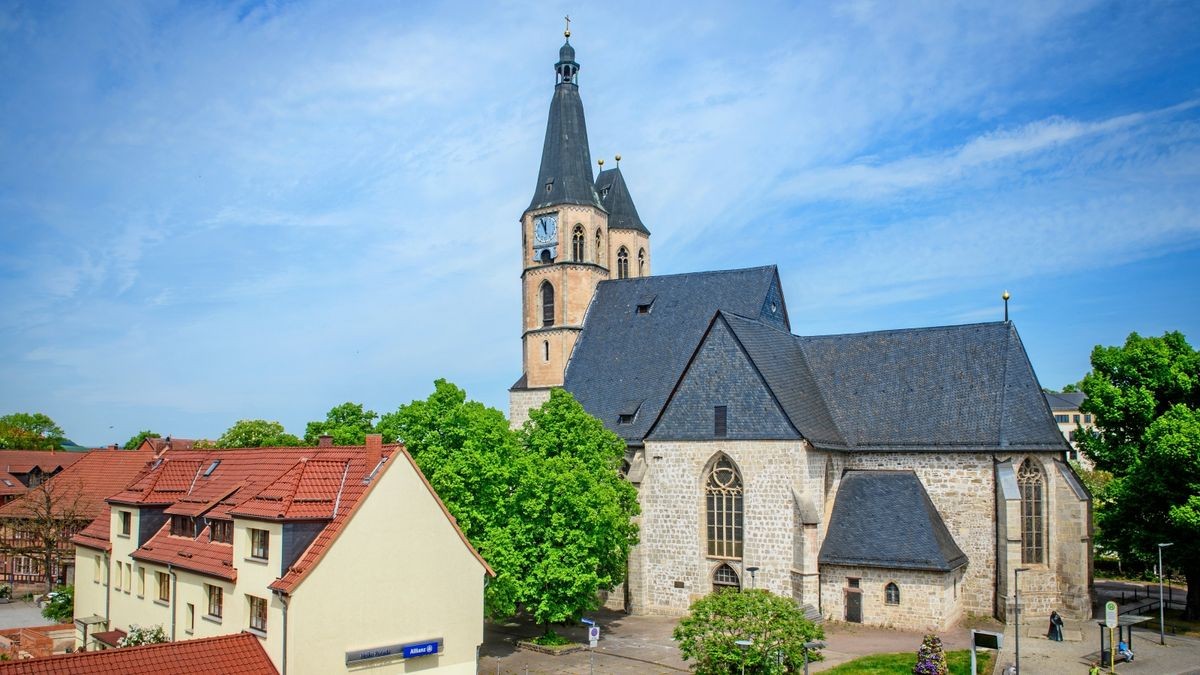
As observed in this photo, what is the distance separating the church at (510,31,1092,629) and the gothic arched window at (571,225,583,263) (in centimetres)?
933

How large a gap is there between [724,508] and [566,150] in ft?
75.7

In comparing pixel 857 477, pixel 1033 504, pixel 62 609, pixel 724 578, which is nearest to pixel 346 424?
pixel 62 609

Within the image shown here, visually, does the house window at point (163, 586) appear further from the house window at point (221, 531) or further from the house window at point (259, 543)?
the house window at point (259, 543)

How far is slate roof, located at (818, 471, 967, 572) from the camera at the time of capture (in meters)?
36.4

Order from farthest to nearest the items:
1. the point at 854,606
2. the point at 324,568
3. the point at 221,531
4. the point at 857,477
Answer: the point at 857,477, the point at 854,606, the point at 221,531, the point at 324,568

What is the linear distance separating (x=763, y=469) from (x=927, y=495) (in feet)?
23.4

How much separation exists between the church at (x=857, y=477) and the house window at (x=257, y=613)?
60.6 feet

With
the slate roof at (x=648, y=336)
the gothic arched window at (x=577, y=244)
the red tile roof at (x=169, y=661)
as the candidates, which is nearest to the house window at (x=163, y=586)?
the red tile roof at (x=169, y=661)

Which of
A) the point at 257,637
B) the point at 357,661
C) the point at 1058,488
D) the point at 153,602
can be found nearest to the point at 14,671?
the point at 257,637

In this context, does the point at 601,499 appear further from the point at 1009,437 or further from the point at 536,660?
the point at 1009,437

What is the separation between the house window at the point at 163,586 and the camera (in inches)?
1183

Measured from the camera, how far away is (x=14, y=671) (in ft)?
65.4

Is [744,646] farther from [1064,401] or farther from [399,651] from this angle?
[1064,401]

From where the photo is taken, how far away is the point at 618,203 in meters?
58.1
